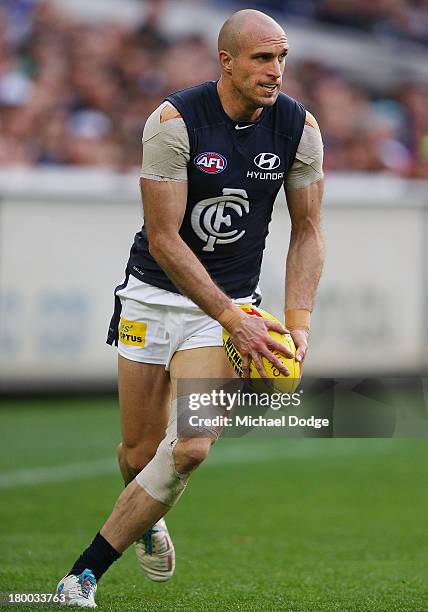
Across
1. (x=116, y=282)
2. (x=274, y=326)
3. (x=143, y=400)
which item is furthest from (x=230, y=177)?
(x=116, y=282)

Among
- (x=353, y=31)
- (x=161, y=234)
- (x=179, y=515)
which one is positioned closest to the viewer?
(x=161, y=234)

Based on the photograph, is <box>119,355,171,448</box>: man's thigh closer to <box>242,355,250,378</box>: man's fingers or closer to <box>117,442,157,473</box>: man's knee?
<box>117,442,157,473</box>: man's knee

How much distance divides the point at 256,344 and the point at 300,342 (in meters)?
0.40

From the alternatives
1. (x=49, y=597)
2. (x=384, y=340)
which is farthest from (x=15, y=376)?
(x=49, y=597)

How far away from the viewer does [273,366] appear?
4.64 meters

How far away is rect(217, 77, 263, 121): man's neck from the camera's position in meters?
4.88

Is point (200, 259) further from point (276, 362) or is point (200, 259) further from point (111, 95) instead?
point (111, 95)

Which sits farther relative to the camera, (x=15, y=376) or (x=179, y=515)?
(x=15, y=376)

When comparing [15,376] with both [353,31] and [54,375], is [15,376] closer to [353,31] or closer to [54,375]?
[54,375]

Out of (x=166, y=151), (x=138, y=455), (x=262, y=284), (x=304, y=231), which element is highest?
(x=166, y=151)

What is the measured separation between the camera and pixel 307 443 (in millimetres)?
10664

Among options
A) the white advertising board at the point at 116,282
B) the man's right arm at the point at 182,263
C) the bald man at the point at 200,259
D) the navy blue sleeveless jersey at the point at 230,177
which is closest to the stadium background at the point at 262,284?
the white advertising board at the point at 116,282

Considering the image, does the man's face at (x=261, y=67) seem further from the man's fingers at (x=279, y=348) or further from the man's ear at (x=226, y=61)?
the man's fingers at (x=279, y=348)

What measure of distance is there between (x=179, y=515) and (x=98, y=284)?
15.4ft
